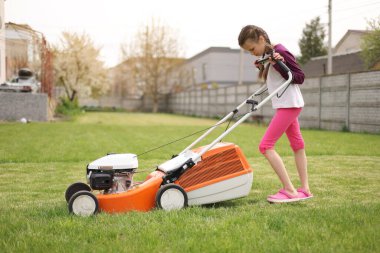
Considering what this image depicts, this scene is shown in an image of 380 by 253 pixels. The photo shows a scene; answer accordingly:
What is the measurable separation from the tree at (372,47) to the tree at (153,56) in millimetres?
24433

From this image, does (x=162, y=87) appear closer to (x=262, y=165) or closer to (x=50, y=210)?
(x=262, y=165)

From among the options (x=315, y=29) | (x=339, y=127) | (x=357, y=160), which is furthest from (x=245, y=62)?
(x=357, y=160)

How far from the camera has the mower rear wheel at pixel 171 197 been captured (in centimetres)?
377

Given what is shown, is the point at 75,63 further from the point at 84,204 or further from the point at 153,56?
the point at 84,204

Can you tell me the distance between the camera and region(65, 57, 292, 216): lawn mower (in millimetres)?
3746

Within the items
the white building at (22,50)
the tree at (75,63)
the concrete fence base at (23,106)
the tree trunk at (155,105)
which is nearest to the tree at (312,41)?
the tree trunk at (155,105)

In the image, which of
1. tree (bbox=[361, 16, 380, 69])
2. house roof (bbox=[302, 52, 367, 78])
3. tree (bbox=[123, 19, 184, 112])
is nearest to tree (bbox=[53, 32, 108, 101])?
tree (bbox=[123, 19, 184, 112])

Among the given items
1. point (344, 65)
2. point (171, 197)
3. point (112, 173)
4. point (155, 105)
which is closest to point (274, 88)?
point (171, 197)

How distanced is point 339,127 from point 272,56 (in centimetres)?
1180

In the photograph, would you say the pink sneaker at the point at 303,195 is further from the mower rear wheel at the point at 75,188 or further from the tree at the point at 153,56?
the tree at the point at 153,56

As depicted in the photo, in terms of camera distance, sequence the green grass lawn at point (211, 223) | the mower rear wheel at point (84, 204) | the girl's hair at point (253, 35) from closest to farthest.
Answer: the green grass lawn at point (211, 223), the mower rear wheel at point (84, 204), the girl's hair at point (253, 35)

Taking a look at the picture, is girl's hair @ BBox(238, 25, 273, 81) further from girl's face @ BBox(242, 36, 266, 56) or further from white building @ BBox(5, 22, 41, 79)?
white building @ BBox(5, 22, 41, 79)

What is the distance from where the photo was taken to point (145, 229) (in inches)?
122

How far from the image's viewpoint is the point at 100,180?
3.74 meters
